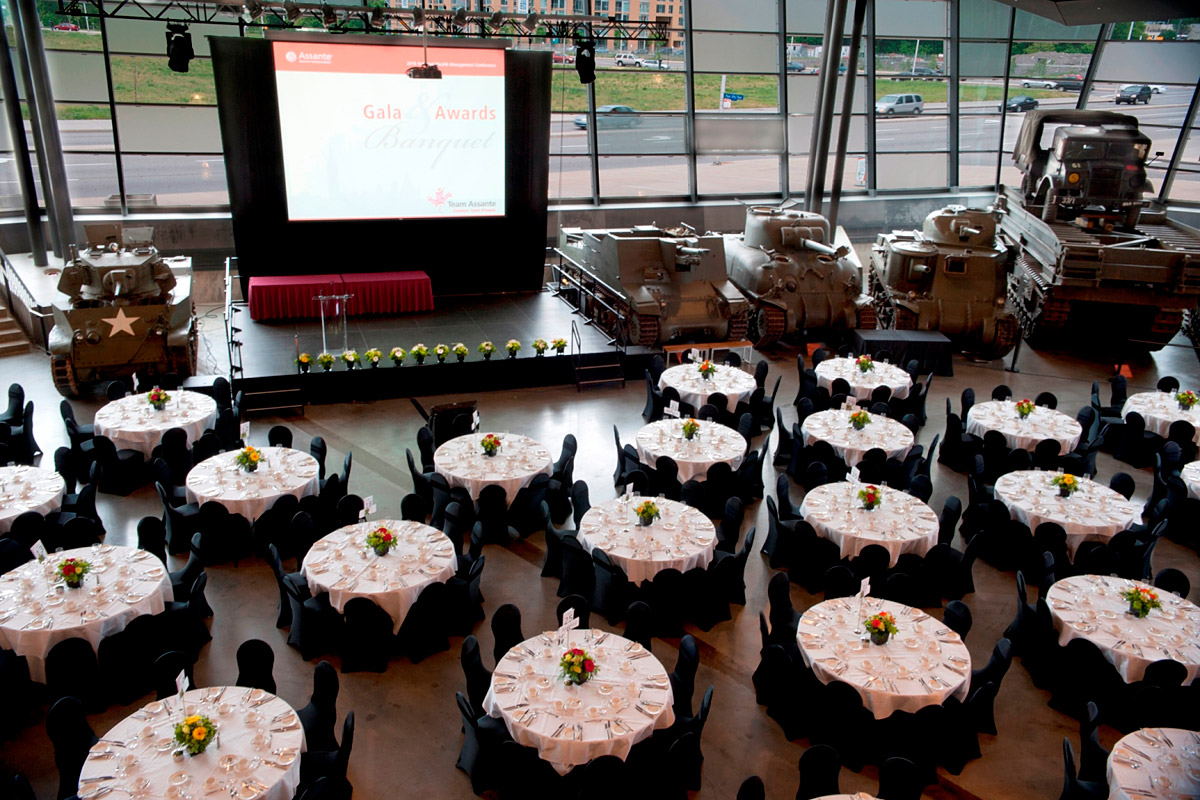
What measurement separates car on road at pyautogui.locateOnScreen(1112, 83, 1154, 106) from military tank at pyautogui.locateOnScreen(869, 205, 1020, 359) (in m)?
8.92

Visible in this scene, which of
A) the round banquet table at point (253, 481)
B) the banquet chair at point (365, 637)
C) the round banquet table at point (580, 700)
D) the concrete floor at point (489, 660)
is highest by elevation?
the round banquet table at point (253, 481)

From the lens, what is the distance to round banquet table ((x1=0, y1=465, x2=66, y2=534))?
935 centimetres

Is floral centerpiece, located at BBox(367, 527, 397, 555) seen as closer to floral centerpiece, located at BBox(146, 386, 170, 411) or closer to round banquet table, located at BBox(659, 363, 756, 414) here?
floral centerpiece, located at BBox(146, 386, 170, 411)

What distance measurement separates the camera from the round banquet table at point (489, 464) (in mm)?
10500

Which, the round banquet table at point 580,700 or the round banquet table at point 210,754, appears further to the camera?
the round banquet table at point 580,700

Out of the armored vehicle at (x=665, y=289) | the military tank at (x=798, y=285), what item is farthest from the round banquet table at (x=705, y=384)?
the military tank at (x=798, y=285)

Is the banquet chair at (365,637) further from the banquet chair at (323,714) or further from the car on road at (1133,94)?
the car on road at (1133,94)

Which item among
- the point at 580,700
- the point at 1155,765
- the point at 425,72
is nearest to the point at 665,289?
the point at 425,72

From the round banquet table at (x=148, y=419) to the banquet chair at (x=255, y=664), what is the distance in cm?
502

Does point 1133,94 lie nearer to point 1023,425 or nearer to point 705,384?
point 1023,425

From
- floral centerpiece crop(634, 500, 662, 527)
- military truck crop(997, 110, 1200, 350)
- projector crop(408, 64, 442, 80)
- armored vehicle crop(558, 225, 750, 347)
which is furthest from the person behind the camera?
military truck crop(997, 110, 1200, 350)

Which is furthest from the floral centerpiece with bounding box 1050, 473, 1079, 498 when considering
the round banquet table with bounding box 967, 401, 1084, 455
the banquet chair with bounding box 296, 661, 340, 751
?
the banquet chair with bounding box 296, 661, 340, 751

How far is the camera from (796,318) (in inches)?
699

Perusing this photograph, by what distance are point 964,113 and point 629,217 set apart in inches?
383
